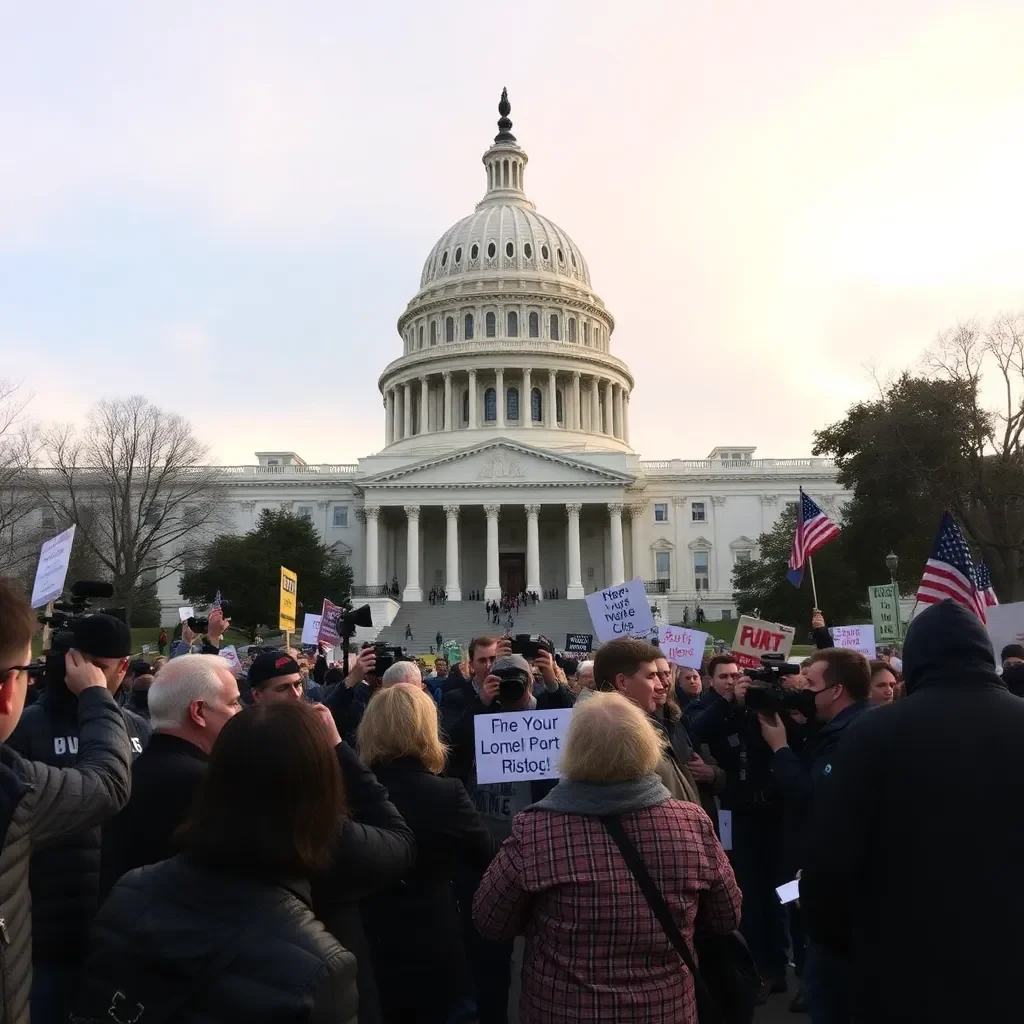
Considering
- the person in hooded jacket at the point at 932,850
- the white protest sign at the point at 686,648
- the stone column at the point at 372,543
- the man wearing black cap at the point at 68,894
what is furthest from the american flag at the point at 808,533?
the stone column at the point at 372,543

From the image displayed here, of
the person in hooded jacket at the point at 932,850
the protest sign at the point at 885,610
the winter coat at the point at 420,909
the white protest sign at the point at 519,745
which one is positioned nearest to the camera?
the person in hooded jacket at the point at 932,850

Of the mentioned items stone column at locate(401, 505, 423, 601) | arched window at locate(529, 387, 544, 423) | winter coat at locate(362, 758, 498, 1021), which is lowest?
winter coat at locate(362, 758, 498, 1021)

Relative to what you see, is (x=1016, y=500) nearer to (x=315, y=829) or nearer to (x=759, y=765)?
(x=759, y=765)

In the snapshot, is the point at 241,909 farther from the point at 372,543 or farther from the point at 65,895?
the point at 372,543

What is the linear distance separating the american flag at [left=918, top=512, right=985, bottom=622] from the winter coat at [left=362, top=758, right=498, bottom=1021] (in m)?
8.66

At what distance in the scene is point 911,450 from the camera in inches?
1490

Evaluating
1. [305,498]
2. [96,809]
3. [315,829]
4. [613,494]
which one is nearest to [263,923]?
[315,829]

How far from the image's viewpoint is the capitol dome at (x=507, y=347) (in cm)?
8069

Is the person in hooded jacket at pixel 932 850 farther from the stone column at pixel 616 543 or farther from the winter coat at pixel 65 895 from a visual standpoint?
the stone column at pixel 616 543

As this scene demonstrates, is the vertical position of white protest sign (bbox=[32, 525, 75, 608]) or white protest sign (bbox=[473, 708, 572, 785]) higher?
white protest sign (bbox=[32, 525, 75, 608])

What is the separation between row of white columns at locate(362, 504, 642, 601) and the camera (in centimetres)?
6669

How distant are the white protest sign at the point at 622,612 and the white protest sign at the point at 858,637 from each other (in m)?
6.12

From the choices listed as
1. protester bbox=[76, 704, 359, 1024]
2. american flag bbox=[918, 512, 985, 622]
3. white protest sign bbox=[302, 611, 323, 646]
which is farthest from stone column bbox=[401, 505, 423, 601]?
protester bbox=[76, 704, 359, 1024]

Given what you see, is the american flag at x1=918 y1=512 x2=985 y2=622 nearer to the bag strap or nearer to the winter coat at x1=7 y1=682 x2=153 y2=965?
the bag strap
